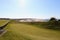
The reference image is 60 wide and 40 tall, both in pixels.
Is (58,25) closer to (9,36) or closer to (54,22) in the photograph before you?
(54,22)

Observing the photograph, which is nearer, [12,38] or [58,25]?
[12,38]

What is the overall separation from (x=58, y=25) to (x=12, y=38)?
2168 centimetres

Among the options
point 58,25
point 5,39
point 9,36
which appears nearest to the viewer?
point 5,39

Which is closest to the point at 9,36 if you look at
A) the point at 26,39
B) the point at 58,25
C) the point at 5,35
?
the point at 5,35

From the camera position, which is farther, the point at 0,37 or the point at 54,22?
the point at 54,22

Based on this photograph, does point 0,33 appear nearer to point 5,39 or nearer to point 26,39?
point 5,39

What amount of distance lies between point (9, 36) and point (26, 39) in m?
2.27

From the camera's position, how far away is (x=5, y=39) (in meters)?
14.7

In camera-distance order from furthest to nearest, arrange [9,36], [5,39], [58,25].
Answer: [58,25] → [9,36] → [5,39]

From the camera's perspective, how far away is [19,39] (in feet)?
49.8

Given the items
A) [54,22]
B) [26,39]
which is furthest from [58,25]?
[26,39]

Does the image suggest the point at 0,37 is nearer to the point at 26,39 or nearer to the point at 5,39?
the point at 5,39

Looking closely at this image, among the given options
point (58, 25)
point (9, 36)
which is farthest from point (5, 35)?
point (58, 25)

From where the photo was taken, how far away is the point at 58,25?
34.3m
